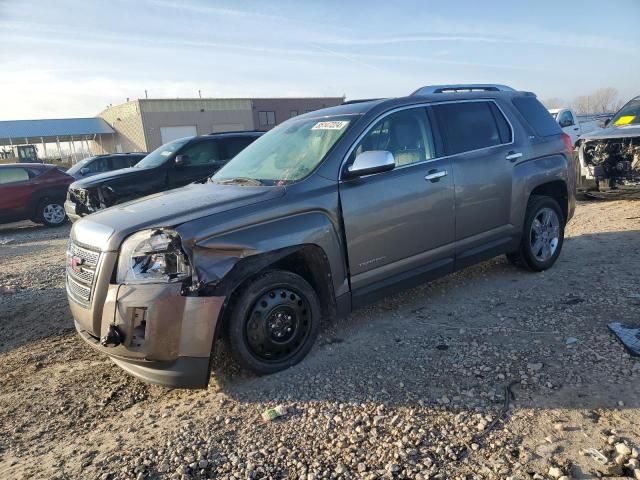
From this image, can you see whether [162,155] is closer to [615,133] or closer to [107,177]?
[107,177]

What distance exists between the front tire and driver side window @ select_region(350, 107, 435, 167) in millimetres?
1312

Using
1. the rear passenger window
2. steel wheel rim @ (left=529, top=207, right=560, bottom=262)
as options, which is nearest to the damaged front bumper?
the rear passenger window

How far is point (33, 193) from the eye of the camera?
453 inches

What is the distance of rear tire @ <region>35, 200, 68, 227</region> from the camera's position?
38.2 ft

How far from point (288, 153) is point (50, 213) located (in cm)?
1000

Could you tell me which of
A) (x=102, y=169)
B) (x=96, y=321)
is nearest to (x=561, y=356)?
(x=96, y=321)

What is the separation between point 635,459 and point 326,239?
86.2 inches

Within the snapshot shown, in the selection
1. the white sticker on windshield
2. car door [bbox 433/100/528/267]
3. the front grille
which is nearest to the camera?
the front grille

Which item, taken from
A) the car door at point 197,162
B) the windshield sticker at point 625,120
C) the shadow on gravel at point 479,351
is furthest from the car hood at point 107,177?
the windshield sticker at point 625,120

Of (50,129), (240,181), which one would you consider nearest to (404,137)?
(240,181)

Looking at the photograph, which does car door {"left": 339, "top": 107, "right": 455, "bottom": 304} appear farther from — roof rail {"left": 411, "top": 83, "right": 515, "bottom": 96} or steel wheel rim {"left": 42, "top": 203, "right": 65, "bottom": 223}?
steel wheel rim {"left": 42, "top": 203, "right": 65, "bottom": 223}

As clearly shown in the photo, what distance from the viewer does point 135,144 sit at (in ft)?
154

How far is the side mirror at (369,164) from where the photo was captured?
11.8 ft

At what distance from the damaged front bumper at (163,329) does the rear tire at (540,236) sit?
353 centimetres
